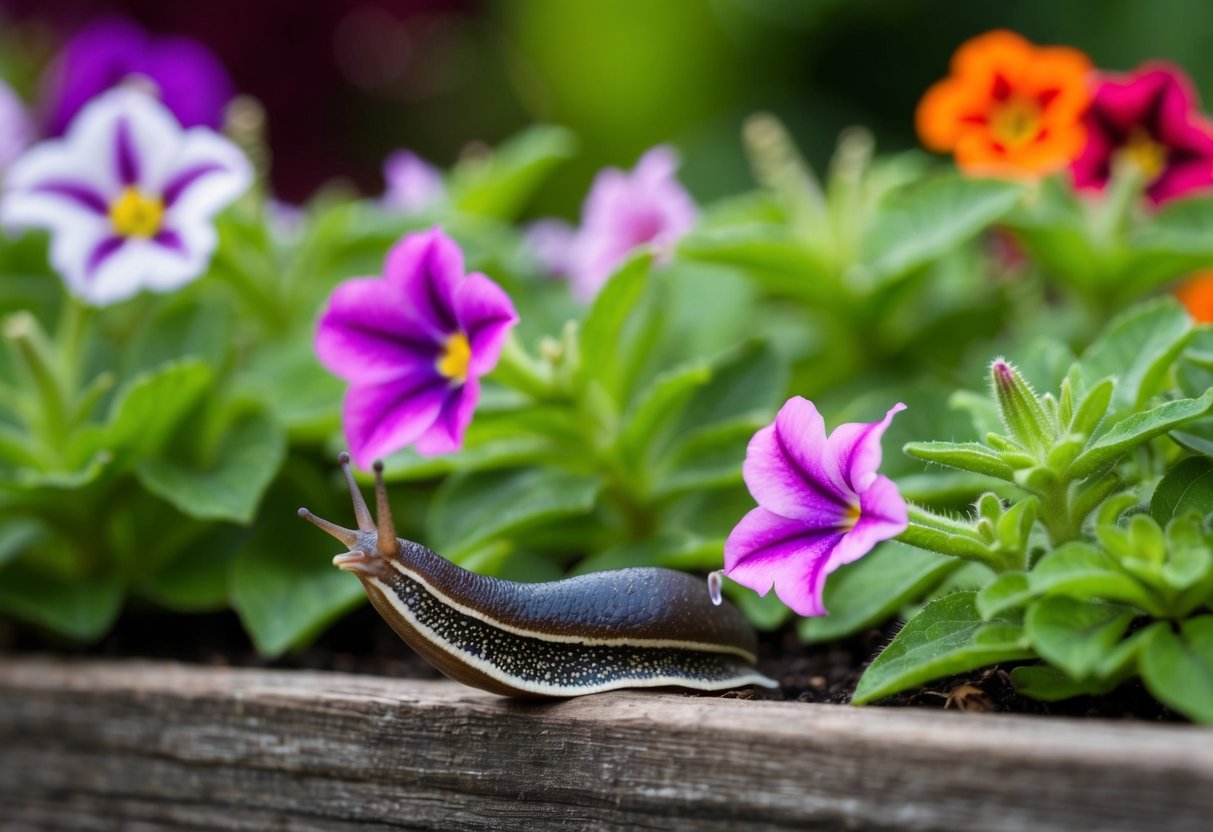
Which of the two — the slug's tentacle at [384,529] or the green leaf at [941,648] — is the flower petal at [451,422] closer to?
the slug's tentacle at [384,529]

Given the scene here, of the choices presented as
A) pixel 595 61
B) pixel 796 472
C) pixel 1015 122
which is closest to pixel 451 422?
pixel 796 472

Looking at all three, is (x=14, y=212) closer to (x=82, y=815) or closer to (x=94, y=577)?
(x=94, y=577)

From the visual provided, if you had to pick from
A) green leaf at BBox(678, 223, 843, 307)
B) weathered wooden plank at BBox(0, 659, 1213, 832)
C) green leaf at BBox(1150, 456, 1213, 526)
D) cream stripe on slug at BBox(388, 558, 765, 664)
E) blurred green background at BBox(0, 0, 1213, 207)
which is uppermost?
blurred green background at BBox(0, 0, 1213, 207)

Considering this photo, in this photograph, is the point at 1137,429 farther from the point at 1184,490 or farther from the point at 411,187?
the point at 411,187

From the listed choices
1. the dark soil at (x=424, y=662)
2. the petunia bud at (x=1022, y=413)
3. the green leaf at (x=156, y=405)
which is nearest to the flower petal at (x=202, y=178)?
the green leaf at (x=156, y=405)

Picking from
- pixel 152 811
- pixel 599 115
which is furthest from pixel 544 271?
pixel 599 115

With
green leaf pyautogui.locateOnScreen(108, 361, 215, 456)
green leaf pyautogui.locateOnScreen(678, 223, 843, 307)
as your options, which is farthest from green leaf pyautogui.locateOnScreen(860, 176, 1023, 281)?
green leaf pyautogui.locateOnScreen(108, 361, 215, 456)

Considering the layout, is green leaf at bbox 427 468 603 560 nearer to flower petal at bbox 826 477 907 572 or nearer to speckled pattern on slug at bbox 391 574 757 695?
speckled pattern on slug at bbox 391 574 757 695
